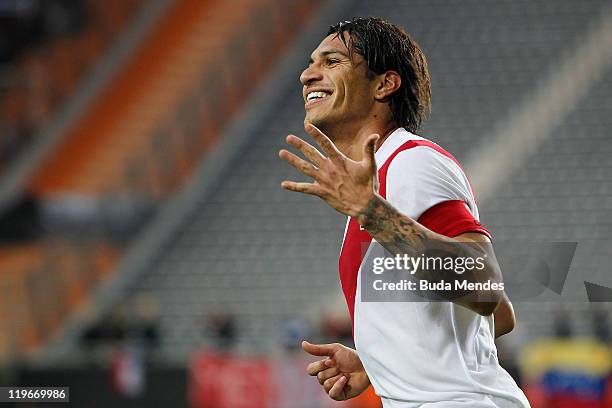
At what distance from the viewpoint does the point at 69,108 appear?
2106 centimetres

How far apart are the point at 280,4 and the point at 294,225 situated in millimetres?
4025

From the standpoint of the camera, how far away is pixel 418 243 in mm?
3283

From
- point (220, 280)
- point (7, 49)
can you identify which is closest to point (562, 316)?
point (220, 280)

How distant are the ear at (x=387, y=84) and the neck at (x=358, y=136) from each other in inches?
3.4

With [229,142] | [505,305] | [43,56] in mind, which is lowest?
[505,305]

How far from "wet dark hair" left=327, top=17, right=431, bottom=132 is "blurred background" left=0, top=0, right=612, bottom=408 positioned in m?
9.42

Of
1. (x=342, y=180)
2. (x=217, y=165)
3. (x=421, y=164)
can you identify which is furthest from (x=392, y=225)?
(x=217, y=165)

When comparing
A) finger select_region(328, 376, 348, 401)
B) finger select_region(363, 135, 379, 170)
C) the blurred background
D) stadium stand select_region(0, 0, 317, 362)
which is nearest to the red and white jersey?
finger select_region(363, 135, 379, 170)

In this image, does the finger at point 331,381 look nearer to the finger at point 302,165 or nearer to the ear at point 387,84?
the ear at point 387,84

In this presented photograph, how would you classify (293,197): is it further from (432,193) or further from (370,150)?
(370,150)

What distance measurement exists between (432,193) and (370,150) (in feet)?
0.92

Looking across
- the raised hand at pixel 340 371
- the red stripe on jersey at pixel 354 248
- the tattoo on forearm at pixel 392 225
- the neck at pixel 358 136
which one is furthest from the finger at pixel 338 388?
the tattoo on forearm at pixel 392 225

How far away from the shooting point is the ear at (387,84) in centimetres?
388

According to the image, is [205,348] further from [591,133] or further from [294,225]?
[591,133]
